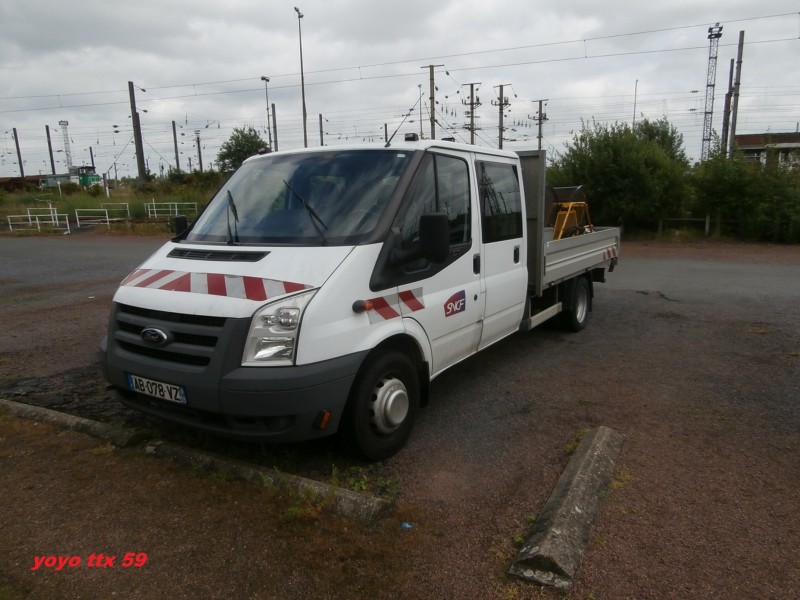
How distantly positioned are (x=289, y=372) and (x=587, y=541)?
1.79 metres

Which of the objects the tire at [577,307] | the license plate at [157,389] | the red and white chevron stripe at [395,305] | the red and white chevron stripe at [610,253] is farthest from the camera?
the red and white chevron stripe at [610,253]

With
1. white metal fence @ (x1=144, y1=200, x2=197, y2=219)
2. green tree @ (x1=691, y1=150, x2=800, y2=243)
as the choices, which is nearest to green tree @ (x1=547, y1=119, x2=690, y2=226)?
A: green tree @ (x1=691, y1=150, x2=800, y2=243)

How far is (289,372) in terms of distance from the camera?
10.1ft

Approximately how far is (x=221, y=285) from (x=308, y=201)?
3.13ft

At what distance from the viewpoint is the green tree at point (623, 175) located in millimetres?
18656

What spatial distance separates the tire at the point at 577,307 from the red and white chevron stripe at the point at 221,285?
15.2 feet

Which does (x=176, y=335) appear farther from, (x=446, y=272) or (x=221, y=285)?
A: (x=446, y=272)

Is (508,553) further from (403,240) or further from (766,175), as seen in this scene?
(766,175)

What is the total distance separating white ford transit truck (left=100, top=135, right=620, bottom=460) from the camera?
3100mm

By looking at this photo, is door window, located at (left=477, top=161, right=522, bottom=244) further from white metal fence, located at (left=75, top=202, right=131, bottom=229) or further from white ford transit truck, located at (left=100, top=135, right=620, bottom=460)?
white metal fence, located at (left=75, top=202, right=131, bottom=229)

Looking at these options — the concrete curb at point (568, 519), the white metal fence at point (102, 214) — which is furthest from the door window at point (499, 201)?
the white metal fence at point (102, 214)

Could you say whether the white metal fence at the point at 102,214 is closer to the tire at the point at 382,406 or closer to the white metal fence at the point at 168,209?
the white metal fence at the point at 168,209

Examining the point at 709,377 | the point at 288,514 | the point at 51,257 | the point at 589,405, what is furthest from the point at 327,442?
the point at 51,257

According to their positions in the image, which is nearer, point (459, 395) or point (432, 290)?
point (432, 290)
